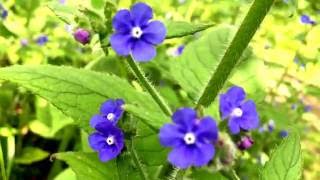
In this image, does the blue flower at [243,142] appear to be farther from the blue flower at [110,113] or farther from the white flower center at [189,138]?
the blue flower at [110,113]

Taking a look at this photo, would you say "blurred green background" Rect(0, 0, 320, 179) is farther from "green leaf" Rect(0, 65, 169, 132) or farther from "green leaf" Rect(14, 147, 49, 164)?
"green leaf" Rect(0, 65, 169, 132)

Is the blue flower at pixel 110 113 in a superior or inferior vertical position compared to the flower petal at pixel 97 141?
superior

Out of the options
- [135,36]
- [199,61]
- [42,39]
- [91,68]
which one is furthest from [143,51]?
[42,39]

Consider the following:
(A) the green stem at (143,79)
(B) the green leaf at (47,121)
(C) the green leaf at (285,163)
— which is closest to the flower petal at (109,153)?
(A) the green stem at (143,79)

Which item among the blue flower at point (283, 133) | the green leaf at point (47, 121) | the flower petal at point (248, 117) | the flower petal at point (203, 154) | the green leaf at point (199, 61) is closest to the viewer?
the flower petal at point (203, 154)

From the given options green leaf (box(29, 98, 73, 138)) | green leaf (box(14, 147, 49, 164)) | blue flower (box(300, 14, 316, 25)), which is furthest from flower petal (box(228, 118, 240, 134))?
blue flower (box(300, 14, 316, 25))

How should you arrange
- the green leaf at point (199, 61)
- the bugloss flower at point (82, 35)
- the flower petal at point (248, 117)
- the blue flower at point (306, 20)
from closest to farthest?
the flower petal at point (248, 117) < the bugloss flower at point (82, 35) < the green leaf at point (199, 61) < the blue flower at point (306, 20)

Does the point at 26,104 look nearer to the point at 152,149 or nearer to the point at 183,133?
the point at 152,149
